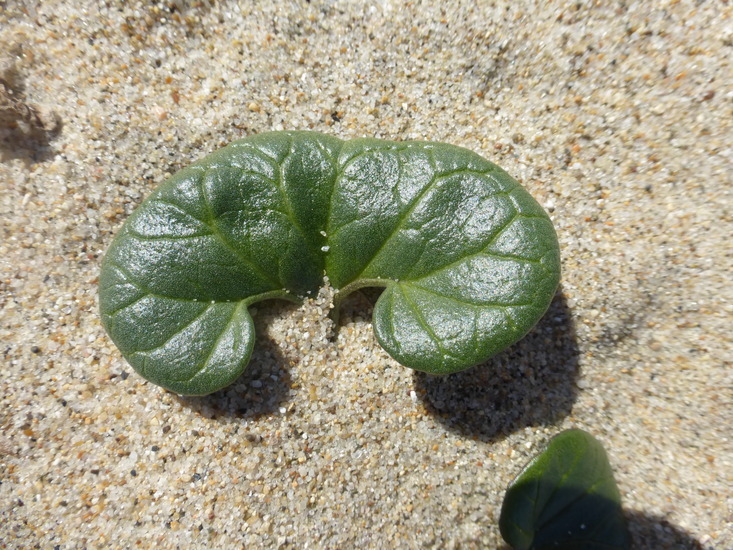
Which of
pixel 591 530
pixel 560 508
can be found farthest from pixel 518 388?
pixel 591 530

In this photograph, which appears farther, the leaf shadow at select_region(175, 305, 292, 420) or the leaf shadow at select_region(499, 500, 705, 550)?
the leaf shadow at select_region(175, 305, 292, 420)

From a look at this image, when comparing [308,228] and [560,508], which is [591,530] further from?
[308,228]

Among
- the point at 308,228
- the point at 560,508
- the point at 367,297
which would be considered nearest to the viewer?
the point at 560,508

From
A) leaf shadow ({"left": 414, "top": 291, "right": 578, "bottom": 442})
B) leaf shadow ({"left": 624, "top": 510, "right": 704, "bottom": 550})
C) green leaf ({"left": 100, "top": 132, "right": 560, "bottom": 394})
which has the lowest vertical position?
leaf shadow ({"left": 624, "top": 510, "right": 704, "bottom": 550})

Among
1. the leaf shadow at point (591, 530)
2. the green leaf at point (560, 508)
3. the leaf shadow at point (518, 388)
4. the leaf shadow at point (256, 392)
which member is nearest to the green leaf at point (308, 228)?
the leaf shadow at point (256, 392)

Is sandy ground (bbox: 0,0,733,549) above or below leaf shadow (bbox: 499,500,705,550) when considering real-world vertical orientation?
above

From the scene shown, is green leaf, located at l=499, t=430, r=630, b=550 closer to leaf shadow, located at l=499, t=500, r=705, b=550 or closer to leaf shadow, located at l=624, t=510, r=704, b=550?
leaf shadow, located at l=499, t=500, r=705, b=550

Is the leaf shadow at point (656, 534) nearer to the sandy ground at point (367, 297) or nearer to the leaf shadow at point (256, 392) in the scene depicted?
the sandy ground at point (367, 297)

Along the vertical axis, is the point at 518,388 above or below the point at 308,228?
below

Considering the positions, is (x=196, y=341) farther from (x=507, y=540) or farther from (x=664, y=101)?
(x=664, y=101)

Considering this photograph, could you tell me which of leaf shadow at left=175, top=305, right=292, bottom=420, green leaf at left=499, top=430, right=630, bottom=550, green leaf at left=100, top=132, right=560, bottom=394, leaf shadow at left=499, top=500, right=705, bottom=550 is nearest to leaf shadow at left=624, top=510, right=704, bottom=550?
leaf shadow at left=499, top=500, right=705, bottom=550
